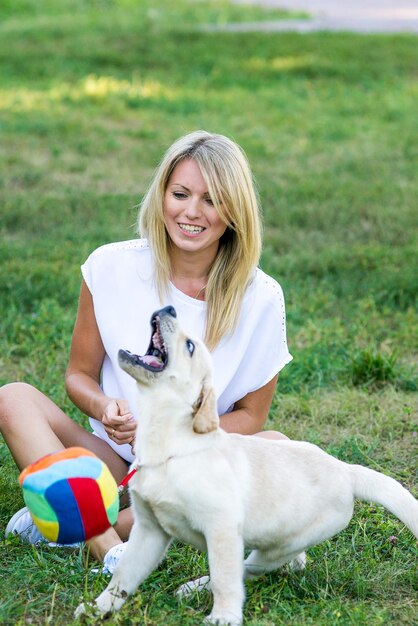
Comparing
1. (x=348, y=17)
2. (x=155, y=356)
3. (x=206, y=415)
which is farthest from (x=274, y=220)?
(x=348, y=17)

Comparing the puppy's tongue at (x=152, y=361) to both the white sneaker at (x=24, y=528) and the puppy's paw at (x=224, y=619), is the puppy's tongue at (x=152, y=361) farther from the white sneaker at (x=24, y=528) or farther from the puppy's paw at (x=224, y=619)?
the white sneaker at (x=24, y=528)

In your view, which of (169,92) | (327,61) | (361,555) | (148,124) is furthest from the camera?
(327,61)

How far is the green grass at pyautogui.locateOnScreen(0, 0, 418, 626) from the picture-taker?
3.19 metres

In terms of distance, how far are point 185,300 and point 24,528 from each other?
3.28 feet

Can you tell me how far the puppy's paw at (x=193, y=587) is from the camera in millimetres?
3045

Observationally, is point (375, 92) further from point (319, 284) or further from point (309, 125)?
point (319, 284)

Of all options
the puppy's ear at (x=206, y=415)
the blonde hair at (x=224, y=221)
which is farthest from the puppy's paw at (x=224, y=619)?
the blonde hair at (x=224, y=221)

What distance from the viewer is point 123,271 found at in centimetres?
368

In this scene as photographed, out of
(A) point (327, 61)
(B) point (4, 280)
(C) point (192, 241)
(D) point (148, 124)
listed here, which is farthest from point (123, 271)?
(A) point (327, 61)

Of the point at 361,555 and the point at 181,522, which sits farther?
the point at 361,555

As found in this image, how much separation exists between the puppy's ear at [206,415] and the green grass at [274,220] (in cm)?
58

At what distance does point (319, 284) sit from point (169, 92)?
5231 mm

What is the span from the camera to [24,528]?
343cm

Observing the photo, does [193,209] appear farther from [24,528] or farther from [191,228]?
[24,528]
